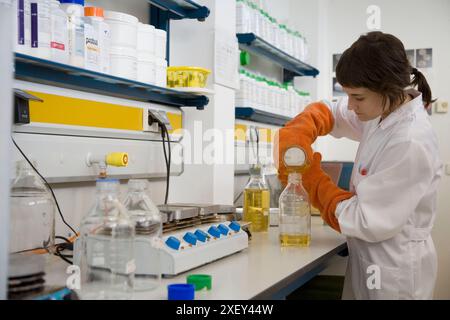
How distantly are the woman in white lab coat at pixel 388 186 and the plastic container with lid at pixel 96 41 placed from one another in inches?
31.1

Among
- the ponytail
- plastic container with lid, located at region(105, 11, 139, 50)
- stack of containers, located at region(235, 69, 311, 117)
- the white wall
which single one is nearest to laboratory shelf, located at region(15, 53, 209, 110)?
plastic container with lid, located at region(105, 11, 139, 50)

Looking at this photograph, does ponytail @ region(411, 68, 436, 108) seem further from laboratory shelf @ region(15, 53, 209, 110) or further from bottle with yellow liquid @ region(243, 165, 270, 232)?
laboratory shelf @ region(15, 53, 209, 110)

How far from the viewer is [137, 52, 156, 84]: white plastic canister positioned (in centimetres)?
202

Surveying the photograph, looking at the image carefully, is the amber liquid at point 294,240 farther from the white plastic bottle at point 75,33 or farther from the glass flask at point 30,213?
the white plastic bottle at point 75,33

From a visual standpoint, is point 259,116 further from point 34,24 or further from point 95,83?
point 34,24

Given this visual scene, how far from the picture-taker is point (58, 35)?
5.29ft

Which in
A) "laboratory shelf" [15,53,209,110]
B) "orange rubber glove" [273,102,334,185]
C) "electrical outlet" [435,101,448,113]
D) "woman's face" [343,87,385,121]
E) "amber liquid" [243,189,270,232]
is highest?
"electrical outlet" [435,101,448,113]

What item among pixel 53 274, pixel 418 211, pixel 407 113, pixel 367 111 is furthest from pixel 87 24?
pixel 418 211

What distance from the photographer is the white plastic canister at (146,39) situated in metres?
2.03

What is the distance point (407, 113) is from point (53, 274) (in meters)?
1.20

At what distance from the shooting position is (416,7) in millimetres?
4227

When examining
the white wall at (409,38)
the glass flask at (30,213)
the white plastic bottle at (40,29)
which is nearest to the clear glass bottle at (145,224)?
the glass flask at (30,213)

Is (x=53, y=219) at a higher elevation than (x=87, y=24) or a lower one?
lower
